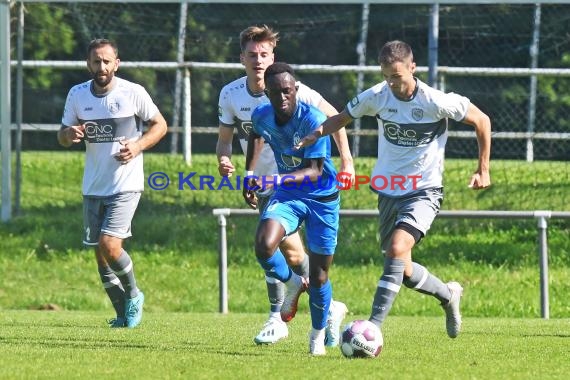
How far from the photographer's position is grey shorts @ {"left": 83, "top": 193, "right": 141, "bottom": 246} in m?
10.1

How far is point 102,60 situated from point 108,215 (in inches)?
50.3

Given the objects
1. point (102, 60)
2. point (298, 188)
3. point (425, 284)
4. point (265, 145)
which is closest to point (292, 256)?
point (265, 145)

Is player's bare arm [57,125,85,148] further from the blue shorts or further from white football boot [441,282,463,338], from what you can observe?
white football boot [441,282,463,338]

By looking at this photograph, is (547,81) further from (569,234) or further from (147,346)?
(147,346)

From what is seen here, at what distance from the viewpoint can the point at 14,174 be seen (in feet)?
52.7

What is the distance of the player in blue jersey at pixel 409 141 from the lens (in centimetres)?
810

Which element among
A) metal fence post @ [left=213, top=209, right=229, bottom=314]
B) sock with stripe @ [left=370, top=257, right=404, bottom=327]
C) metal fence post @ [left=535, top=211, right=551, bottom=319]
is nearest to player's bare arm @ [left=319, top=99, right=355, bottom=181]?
sock with stripe @ [left=370, top=257, right=404, bottom=327]

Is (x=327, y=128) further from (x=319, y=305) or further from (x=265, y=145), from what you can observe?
(x=265, y=145)

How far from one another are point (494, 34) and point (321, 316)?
8605 millimetres

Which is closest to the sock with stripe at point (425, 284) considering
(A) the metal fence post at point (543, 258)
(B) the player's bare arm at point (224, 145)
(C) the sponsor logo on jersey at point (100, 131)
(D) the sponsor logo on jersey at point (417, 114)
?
(D) the sponsor logo on jersey at point (417, 114)

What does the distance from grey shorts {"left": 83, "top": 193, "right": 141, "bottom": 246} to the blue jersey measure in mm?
2280

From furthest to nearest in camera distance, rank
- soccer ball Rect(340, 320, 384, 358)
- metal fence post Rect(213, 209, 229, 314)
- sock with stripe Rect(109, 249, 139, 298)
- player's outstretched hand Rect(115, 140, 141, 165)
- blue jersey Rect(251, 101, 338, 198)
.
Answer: metal fence post Rect(213, 209, 229, 314)
sock with stripe Rect(109, 249, 139, 298)
player's outstretched hand Rect(115, 140, 141, 165)
blue jersey Rect(251, 101, 338, 198)
soccer ball Rect(340, 320, 384, 358)

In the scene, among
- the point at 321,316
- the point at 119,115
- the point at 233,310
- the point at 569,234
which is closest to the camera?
the point at 321,316

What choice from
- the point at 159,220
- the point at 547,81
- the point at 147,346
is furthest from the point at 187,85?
the point at 147,346
